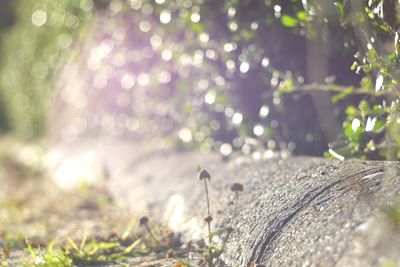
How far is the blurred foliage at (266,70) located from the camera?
2.39 m

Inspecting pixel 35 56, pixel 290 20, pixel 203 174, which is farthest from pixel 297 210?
pixel 35 56

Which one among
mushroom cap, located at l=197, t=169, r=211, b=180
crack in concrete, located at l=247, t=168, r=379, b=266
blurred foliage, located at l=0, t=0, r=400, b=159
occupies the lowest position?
crack in concrete, located at l=247, t=168, r=379, b=266

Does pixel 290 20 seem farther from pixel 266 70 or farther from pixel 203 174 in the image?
pixel 203 174

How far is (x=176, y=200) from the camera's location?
3186 millimetres

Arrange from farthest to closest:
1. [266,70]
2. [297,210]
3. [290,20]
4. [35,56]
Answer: [35,56], [266,70], [290,20], [297,210]

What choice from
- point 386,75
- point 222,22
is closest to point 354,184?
point 386,75

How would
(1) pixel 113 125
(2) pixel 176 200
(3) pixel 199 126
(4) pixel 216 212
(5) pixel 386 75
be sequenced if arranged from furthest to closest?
(1) pixel 113 125
(3) pixel 199 126
(2) pixel 176 200
(4) pixel 216 212
(5) pixel 386 75

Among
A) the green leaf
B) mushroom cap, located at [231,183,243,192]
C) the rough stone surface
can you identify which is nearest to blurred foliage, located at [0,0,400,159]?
the green leaf

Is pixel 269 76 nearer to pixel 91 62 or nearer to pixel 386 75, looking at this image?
pixel 386 75

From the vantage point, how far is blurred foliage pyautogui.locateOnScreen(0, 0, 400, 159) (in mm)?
2387

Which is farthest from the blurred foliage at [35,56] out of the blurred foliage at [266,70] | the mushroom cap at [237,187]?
the mushroom cap at [237,187]

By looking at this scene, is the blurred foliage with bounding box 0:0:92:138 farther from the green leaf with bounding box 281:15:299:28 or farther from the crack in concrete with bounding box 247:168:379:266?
the crack in concrete with bounding box 247:168:379:266

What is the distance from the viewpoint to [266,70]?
10.7 feet

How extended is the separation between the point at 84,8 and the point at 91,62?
0.48 meters
